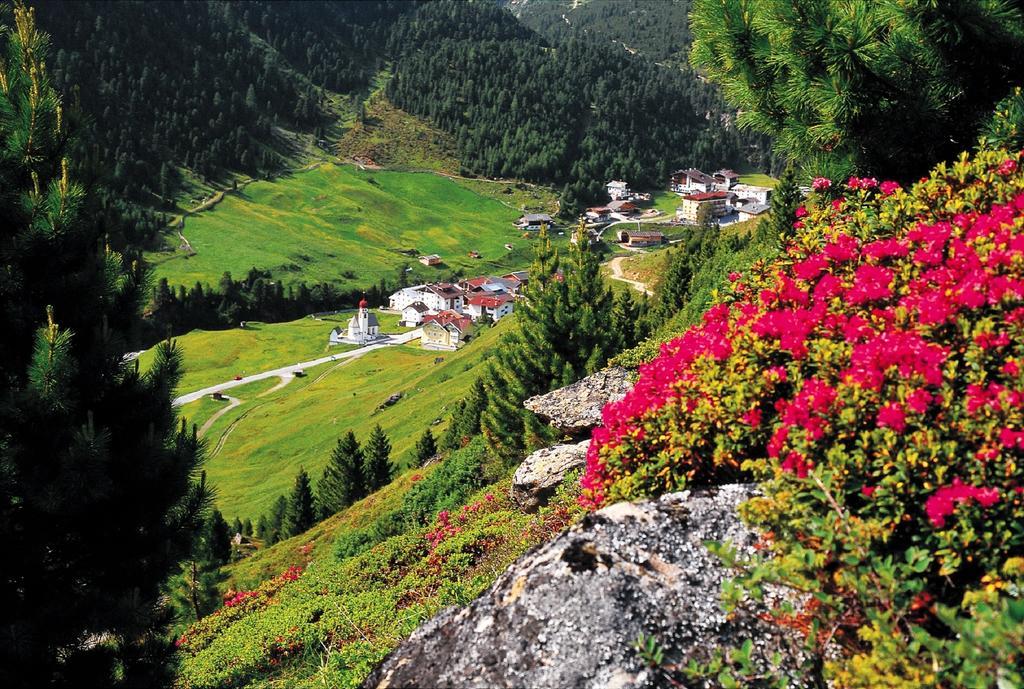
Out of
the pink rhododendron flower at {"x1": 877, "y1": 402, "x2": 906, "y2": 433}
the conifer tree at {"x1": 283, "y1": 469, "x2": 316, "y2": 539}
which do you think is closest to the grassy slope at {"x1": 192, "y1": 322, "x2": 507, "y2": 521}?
the conifer tree at {"x1": 283, "y1": 469, "x2": 316, "y2": 539}

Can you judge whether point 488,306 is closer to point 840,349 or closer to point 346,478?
point 346,478

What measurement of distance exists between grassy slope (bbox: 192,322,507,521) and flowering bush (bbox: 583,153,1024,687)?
6582cm

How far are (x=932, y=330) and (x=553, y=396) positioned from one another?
11.7m

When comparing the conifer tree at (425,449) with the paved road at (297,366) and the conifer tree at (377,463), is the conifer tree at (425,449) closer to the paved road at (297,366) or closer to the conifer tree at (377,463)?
the conifer tree at (377,463)

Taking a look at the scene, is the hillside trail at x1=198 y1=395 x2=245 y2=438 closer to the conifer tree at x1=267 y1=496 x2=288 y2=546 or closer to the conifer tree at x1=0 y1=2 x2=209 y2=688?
the conifer tree at x1=267 y1=496 x2=288 y2=546

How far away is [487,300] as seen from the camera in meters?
168

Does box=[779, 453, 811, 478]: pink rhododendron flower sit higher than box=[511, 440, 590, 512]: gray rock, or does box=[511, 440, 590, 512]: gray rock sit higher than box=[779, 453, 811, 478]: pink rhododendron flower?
box=[779, 453, 811, 478]: pink rhododendron flower

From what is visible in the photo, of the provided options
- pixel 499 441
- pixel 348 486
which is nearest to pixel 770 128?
pixel 499 441

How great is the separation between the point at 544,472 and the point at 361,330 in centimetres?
14481

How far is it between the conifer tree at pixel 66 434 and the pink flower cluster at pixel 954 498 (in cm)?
961

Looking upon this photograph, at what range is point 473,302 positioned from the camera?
169m

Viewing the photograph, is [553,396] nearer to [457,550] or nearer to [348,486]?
[457,550]

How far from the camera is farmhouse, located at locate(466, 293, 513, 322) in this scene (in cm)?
16626

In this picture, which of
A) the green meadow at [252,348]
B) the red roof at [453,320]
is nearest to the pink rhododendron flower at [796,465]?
the green meadow at [252,348]
